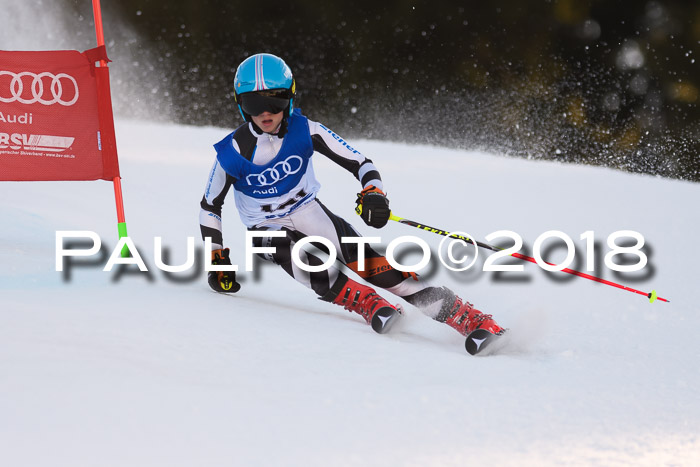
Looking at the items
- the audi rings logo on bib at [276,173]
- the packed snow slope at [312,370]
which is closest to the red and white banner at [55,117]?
→ the packed snow slope at [312,370]

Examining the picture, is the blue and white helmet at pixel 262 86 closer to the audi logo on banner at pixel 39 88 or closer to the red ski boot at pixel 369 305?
the red ski boot at pixel 369 305

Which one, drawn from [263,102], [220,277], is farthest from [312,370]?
[263,102]

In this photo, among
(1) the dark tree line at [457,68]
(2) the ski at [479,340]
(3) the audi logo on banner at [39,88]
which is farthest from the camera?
(1) the dark tree line at [457,68]

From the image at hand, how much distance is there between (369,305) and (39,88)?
171 centimetres

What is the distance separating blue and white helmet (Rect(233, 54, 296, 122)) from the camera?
2.67 metres

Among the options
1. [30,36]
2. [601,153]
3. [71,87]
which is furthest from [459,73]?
[71,87]

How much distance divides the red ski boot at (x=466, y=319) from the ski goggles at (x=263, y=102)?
965mm

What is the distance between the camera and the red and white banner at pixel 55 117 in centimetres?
307

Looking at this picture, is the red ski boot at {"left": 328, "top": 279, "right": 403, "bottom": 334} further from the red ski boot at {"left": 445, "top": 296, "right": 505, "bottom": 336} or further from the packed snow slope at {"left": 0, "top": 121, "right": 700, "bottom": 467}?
the red ski boot at {"left": 445, "top": 296, "right": 505, "bottom": 336}

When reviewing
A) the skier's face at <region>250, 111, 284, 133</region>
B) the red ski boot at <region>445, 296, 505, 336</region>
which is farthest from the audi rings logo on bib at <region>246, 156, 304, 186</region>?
the red ski boot at <region>445, 296, 505, 336</region>

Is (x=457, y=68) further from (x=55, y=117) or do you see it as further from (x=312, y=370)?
(x=312, y=370)

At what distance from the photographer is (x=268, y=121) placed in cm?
271

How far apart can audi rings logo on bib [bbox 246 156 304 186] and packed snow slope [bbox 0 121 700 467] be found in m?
0.47

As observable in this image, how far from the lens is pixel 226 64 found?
13.3 m
